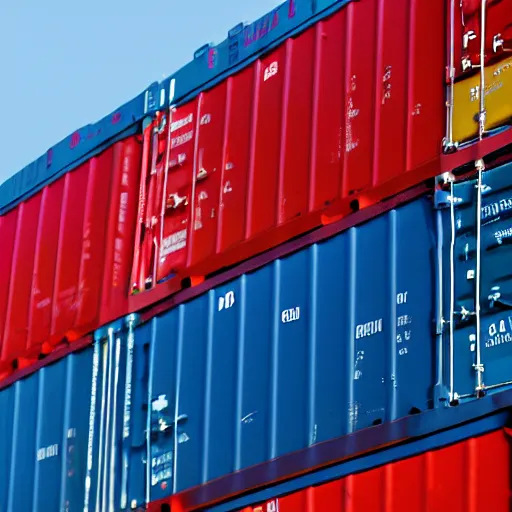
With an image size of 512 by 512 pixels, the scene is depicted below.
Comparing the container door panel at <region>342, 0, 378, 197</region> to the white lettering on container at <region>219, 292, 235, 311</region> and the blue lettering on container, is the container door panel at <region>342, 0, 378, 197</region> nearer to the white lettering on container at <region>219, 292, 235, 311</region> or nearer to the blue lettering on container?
the blue lettering on container

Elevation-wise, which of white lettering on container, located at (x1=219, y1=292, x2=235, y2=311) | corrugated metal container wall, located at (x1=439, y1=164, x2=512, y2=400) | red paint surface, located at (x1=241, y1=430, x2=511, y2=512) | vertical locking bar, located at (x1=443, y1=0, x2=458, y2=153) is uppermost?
vertical locking bar, located at (x1=443, y1=0, x2=458, y2=153)

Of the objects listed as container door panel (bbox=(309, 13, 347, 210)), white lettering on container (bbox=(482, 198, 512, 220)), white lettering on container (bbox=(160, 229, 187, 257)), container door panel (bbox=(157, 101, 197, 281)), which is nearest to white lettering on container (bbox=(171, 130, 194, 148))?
container door panel (bbox=(157, 101, 197, 281))

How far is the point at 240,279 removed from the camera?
9391 mm

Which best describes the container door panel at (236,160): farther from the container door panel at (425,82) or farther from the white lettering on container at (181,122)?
the container door panel at (425,82)

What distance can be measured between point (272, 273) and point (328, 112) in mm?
1238

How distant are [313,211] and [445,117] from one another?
125 centimetres

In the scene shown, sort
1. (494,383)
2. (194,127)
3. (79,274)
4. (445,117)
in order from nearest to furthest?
(494,383)
(445,117)
(194,127)
(79,274)

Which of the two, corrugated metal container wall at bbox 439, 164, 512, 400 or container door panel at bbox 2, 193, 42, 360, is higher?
container door panel at bbox 2, 193, 42, 360

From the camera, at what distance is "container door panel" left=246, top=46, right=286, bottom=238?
947 cm

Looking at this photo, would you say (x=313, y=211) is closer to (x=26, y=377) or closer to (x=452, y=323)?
(x=452, y=323)

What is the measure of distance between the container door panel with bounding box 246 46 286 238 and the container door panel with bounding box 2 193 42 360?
3.32 metres

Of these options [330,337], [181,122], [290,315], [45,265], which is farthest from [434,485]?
[45,265]

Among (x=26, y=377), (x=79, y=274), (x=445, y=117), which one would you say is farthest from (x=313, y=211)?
(x=26, y=377)

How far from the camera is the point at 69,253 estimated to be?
38.3 feet
